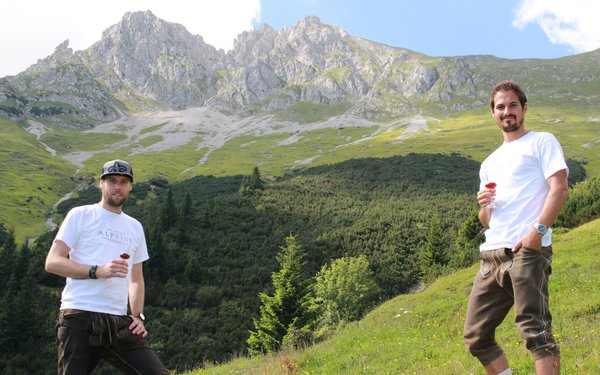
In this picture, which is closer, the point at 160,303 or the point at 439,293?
the point at 439,293

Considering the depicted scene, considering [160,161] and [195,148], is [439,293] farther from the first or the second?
[195,148]

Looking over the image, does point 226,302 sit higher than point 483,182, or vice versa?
point 483,182

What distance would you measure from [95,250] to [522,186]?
4.76 meters

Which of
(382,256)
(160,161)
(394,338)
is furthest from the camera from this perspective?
(160,161)

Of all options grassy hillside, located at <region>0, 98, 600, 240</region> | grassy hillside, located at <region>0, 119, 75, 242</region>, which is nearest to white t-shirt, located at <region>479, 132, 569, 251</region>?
grassy hillside, located at <region>0, 119, 75, 242</region>

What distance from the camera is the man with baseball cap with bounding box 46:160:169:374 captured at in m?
4.16

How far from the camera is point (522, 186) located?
3.94 metres

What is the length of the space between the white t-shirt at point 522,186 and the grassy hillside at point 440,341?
2.32m

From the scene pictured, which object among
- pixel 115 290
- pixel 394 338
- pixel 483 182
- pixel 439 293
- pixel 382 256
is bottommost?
pixel 382 256

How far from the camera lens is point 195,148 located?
650 ft

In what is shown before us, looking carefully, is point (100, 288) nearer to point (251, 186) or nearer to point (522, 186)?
point (522, 186)

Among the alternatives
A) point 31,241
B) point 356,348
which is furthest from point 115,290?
point 31,241

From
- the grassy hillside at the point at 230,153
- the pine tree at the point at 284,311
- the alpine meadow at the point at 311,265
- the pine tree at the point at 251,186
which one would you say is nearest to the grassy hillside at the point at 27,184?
the grassy hillside at the point at 230,153

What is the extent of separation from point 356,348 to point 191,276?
3895 cm
